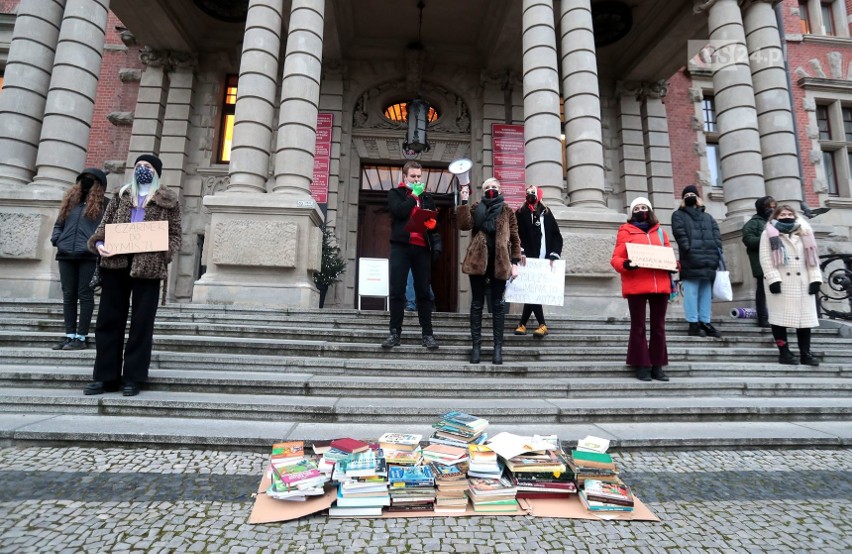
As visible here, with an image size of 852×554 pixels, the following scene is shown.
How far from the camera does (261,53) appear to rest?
26.2 ft

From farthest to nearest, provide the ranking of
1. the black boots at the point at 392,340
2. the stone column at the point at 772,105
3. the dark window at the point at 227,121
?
the dark window at the point at 227,121
the stone column at the point at 772,105
the black boots at the point at 392,340

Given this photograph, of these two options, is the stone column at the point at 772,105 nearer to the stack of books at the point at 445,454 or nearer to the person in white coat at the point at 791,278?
the person in white coat at the point at 791,278

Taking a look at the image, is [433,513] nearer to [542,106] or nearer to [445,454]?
[445,454]

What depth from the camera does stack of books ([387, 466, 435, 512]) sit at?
2.26m

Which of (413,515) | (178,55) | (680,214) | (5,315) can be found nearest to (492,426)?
(413,515)

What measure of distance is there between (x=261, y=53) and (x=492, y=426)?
7917 millimetres

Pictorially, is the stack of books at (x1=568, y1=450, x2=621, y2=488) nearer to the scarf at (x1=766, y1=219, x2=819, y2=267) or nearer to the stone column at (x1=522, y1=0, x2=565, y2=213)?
the scarf at (x1=766, y1=219, x2=819, y2=267)

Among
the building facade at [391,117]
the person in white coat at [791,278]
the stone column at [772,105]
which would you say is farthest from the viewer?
the stone column at [772,105]

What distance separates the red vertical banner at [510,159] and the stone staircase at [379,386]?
6684 mm

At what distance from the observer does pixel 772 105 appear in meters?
9.45

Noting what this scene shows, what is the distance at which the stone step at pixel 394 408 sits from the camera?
3.55 m

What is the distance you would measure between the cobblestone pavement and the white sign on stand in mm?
7255

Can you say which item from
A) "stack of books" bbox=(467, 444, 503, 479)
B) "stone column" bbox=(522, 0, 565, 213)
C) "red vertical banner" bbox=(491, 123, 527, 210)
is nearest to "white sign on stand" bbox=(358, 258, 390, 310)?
"stone column" bbox=(522, 0, 565, 213)

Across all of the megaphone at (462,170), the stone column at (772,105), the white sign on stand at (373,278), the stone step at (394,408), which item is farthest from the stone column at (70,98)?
the stone column at (772,105)
